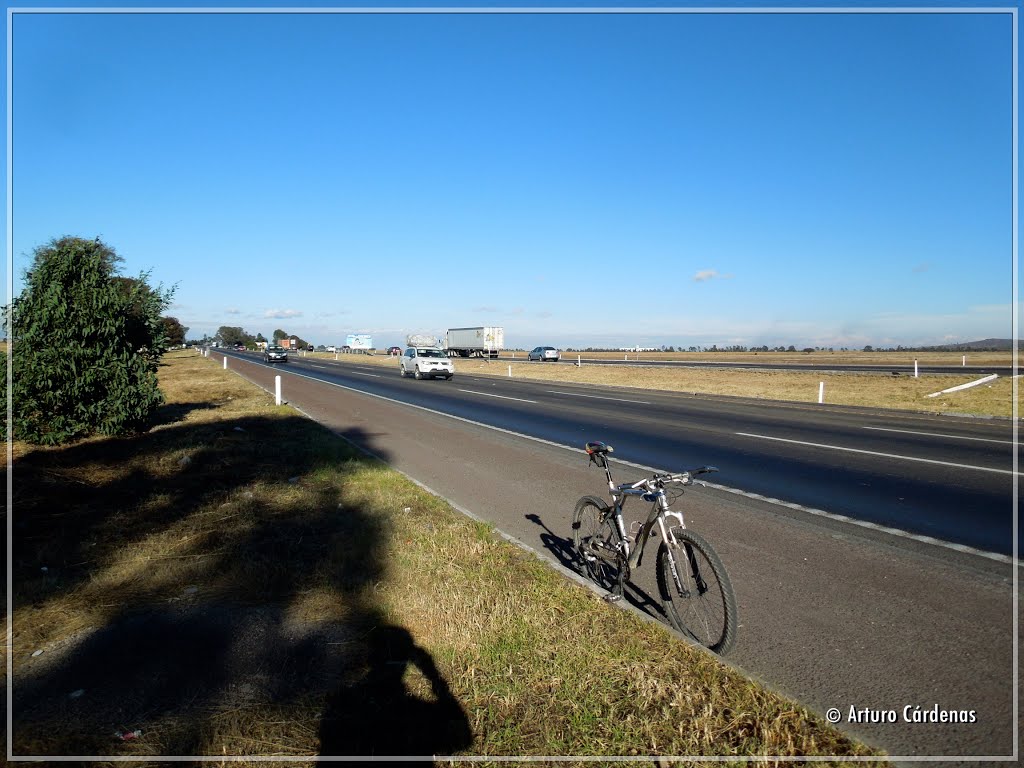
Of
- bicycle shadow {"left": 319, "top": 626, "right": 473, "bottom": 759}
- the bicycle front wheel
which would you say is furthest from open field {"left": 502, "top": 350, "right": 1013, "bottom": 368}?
bicycle shadow {"left": 319, "top": 626, "right": 473, "bottom": 759}

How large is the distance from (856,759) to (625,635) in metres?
1.50

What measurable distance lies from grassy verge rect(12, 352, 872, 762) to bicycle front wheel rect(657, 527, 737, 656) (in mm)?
237

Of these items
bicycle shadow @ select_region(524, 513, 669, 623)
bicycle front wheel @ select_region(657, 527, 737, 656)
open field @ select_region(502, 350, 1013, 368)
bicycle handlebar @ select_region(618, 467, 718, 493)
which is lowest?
bicycle shadow @ select_region(524, 513, 669, 623)

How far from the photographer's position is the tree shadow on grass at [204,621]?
3.39 metres

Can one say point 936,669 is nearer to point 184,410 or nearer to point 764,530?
point 764,530

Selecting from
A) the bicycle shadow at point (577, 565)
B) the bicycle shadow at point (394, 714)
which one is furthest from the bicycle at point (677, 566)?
the bicycle shadow at point (394, 714)

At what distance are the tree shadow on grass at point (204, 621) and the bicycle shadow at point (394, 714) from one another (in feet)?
0.04

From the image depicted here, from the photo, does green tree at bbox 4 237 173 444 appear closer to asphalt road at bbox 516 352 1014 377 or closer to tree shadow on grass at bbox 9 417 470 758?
tree shadow on grass at bbox 9 417 470 758

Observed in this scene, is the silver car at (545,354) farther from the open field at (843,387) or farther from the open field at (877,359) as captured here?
the open field at (843,387)

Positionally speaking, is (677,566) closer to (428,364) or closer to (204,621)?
(204,621)

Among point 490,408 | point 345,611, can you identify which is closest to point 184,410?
point 490,408

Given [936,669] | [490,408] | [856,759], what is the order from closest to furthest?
1. [856,759]
2. [936,669]
3. [490,408]

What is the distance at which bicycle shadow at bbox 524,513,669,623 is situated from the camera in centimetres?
496

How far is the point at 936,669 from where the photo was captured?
12.9 ft
